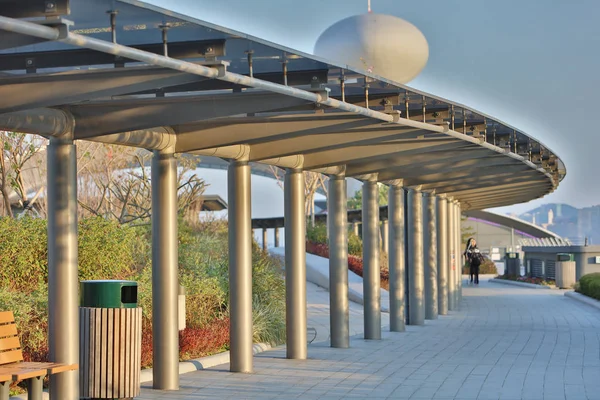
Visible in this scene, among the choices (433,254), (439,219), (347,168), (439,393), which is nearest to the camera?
(439,393)

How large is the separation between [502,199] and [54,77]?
24.9 metres

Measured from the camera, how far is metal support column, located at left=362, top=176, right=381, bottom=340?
54.2ft

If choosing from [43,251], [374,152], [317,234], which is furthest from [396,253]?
[317,234]

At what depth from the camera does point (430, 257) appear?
22.3 metres

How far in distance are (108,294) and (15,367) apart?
138 centimetres

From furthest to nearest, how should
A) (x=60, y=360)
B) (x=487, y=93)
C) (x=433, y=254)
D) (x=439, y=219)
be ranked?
(x=487, y=93) → (x=439, y=219) → (x=433, y=254) → (x=60, y=360)

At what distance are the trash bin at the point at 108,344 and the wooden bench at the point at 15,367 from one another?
744mm

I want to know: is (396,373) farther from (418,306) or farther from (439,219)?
(439,219)

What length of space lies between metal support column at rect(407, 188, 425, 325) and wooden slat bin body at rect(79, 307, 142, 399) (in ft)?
37.9

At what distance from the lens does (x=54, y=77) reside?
766 centimetres

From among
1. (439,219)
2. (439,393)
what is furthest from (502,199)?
(439,393)

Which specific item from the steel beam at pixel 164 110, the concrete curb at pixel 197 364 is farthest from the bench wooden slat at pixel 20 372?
the concrete curb at pixel 197 364

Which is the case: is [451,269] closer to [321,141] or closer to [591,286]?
[591,286]

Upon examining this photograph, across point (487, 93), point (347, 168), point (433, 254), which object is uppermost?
point (487, 93)
